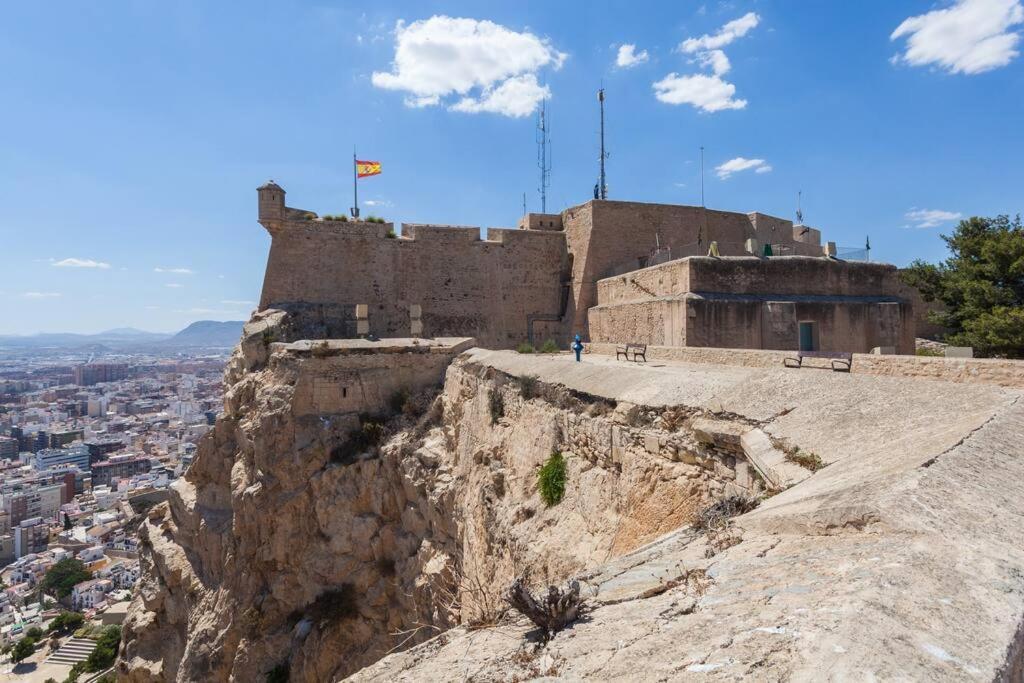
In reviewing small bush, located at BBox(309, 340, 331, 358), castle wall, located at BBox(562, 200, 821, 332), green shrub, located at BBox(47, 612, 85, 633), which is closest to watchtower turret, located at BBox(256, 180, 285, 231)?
small bush, located at BBox(309, 340, 331, 358)

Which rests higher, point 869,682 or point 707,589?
point 869,682

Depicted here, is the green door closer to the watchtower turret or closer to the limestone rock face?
the limestone rock face

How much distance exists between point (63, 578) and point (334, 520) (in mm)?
39905

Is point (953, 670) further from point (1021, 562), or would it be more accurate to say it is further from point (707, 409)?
point (707, 409)

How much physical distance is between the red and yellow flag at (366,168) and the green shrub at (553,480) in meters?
16.6

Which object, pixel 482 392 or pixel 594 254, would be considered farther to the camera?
pixel 594 254

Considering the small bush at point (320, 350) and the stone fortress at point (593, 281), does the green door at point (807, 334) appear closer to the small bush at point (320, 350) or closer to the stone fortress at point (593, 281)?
the stone fortress at point (593, 281)

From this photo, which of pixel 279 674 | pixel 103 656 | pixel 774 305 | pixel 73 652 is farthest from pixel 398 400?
pixel 73 652

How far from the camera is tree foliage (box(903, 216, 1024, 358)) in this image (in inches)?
462

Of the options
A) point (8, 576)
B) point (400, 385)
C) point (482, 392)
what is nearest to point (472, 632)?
point (482, 392)

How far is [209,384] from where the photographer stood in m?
132

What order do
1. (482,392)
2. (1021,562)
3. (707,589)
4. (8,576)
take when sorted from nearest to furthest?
(1021,562) < (707,589) < (482,392) < (8,576)

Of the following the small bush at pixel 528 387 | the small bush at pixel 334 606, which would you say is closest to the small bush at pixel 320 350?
the small bush at pixel 334 606

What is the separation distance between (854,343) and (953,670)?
1198cm
